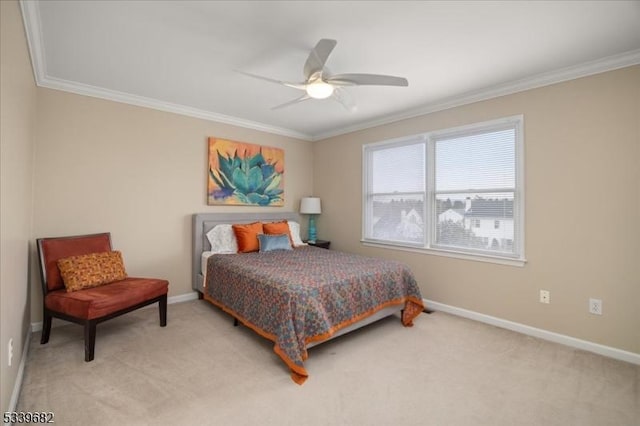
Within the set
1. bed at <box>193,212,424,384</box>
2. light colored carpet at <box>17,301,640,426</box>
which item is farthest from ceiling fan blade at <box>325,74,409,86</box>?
light colored carpet at <box>17,301,640,426</box>

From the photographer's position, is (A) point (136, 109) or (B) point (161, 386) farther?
(A) point (136, 109)

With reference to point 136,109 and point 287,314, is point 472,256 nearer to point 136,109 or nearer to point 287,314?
point 287,314

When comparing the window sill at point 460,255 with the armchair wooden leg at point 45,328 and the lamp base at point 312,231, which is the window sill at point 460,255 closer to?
the lamp base at point 312,231

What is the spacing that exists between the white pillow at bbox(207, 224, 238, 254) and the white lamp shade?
1386 millimetres

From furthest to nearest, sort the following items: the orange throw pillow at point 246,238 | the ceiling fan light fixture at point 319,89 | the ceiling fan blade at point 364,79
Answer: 1. the orange throw pillow at point 246,238
2. the ceiling fan light fixture at point 319,89
3. the ceiling fan blade at point 364,79

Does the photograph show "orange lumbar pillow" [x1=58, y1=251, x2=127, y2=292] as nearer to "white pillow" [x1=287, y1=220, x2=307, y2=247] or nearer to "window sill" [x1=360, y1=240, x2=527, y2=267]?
"white pillow" [x1=287, y1=220, x2=307, y2=247]

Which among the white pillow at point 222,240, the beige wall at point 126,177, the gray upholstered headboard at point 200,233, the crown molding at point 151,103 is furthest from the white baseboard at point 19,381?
the crown molding at point 151,103

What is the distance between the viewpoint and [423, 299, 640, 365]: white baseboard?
2432mm

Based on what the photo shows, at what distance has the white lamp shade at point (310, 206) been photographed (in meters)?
4.96

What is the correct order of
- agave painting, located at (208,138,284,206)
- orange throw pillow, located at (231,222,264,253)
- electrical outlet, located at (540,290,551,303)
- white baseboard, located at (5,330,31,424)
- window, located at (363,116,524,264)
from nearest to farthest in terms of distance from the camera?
white baseboard, located at (5,330,31,424) → electrical outlet, located at (540,290,551,303) → window, located at (363,116,524,264) → orange throw pillow, located at (231,222,264,253) → agave painting, located at (208,138,284,206)

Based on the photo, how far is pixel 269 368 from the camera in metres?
2.28

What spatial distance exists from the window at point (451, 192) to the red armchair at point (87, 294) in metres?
2.98


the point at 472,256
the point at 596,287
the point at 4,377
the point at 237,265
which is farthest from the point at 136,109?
the point at 596,287

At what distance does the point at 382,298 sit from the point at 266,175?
274 cm
